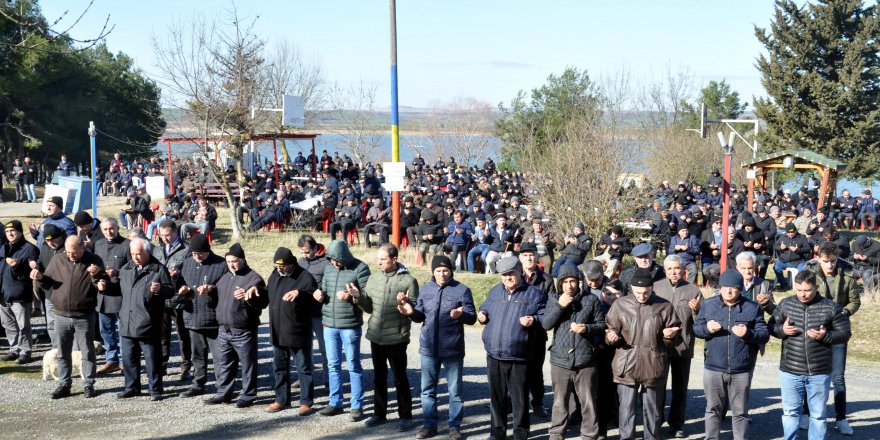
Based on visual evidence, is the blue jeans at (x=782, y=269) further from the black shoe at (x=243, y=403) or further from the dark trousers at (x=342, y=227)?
the black shoe at (x=243, y=403)

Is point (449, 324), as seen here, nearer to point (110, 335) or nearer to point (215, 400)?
point (215, 400)

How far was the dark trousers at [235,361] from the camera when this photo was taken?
28.2ft

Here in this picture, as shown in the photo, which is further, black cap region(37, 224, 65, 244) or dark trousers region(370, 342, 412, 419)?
black cap region(37, 224, 65, 244)

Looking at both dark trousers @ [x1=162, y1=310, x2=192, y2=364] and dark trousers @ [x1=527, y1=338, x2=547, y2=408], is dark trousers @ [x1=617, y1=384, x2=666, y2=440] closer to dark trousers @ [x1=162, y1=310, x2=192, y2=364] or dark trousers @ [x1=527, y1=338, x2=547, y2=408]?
dark trousers @ [x1=527, y1=338, x2=547, y2=408]

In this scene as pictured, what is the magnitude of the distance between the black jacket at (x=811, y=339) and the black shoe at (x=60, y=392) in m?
6.96

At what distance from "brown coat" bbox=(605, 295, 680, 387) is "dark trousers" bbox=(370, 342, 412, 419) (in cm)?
199

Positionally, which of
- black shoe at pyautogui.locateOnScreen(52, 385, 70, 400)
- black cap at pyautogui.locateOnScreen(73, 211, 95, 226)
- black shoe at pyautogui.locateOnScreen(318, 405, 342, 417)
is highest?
black cap at pyautogui.locateOnScreen(73, 211, 95, 226)

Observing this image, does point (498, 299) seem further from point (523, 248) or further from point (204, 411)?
point (204, 411)

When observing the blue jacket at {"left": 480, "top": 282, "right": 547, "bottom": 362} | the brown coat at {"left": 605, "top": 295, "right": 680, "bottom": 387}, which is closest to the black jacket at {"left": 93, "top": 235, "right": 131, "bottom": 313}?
the blue jacket at {"left": 480, "top": 282, "right": 547, "bottom": 362}

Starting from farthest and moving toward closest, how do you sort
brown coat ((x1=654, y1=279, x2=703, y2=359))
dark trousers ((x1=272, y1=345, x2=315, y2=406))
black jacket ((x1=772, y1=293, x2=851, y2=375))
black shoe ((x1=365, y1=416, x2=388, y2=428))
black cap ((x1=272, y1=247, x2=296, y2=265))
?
dark trousers ((x1=272, y1=345, x2=315, y2=406))
black cap ((x1=272, y1=247, x2=296, y2=265))
black shoe ((x1=365, y1=416, x2=388, y2=428))
brown coat ((x1=654, y1=279, x2=703, y2=359))
black jacket ((x1=772, y1=293, x2=851, y2=375))

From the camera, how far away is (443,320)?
25.0 ft

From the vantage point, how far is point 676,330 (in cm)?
692

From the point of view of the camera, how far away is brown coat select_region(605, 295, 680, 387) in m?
6.96

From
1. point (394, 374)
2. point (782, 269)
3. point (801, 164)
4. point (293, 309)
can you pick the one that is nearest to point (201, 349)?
point (293, 309)
